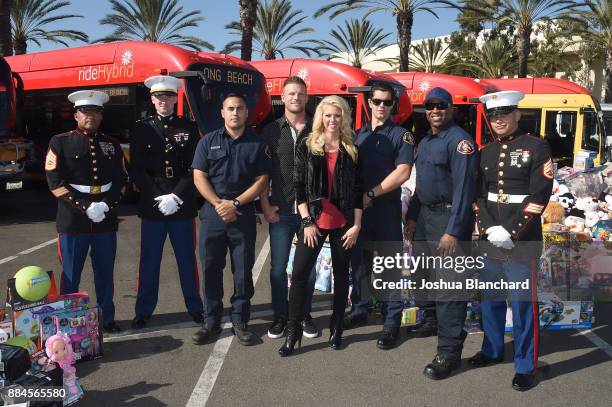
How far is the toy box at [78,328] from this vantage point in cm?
386

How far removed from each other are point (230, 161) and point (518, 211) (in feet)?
6.93

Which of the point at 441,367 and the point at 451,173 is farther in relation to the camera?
the point at 451,173

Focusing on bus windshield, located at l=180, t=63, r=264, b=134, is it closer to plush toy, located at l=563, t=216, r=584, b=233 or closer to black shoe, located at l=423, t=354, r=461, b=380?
plush toy, located at l=563, t=216, r=584, b=233

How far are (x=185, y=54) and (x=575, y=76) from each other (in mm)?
36837

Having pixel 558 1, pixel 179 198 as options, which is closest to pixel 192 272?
pixel 179 198

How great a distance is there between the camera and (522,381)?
3.65 meters

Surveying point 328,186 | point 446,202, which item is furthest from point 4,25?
point 446,202

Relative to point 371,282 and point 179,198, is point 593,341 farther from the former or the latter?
point 179,198

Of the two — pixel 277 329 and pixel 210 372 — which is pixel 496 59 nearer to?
pixel 277 329

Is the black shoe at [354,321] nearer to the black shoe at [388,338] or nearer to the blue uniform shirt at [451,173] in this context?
the black shoe at [388,338]

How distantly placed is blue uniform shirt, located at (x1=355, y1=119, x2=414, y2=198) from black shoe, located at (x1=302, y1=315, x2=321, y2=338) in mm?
1224

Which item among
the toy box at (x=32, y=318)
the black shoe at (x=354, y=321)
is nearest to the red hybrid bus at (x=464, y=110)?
the black shoe at (x=354, y=321)

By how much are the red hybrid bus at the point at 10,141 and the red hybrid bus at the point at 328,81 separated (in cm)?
552

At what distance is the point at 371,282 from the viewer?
5.04 meters
